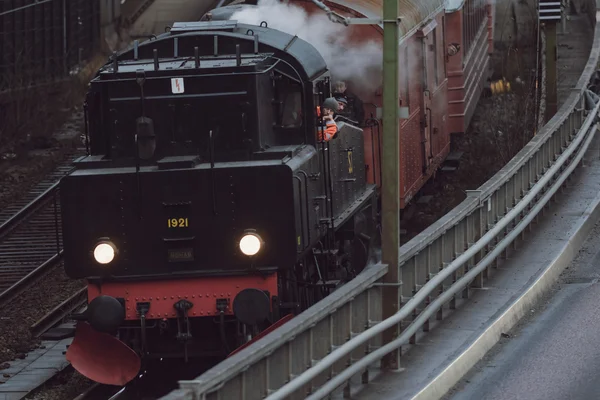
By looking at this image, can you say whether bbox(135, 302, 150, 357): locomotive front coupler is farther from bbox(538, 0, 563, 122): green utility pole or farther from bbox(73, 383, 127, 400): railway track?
bbox(538, 0, 563, 122): green utility pole

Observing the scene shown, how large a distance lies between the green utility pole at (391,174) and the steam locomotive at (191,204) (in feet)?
6.28

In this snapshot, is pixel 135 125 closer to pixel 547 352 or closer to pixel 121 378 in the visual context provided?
pixel 121 378

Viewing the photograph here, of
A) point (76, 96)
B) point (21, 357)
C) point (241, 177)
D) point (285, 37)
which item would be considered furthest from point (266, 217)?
point (76, 96)

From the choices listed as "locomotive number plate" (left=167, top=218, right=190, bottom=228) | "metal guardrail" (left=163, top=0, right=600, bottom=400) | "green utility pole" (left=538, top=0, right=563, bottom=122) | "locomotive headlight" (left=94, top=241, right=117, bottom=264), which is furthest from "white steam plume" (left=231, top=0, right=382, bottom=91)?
"green utility pole" (left=538, top=0, right=563, bottom=122)

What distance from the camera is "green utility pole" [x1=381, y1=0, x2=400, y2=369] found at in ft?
38.2

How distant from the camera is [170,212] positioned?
14305 mm

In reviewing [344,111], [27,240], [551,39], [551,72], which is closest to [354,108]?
[344,111]

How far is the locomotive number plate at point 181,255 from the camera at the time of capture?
46.9ft

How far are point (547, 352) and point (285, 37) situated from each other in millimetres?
4762

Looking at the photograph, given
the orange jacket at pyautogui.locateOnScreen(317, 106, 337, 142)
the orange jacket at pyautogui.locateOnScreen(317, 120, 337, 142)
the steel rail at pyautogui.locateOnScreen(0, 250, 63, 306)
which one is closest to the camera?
the orange jacket at pyautogui.locateOnScreen(317, 106, 337, 142)

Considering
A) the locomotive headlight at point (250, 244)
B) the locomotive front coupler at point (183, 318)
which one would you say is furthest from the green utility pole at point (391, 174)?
the locomotive front coupler at point (183, 318)

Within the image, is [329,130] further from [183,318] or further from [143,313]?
[143,313]

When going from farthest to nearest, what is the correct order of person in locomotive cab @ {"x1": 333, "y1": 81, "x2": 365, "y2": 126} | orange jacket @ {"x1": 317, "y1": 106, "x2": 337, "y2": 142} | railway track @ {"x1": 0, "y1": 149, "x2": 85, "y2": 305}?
railway track @ {"x1": 0, "y1": 149, "x2": 85, "y2": 305}
person in locomotive cab @ {"x1": 333, "y1": 81, "x2": 365, "y2": 126}
orange jacket @ {"x1": 317, "y1": 106, "x2": 337, "y2": 142}

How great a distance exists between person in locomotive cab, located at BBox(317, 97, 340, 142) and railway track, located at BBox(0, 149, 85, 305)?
19.9 ft
